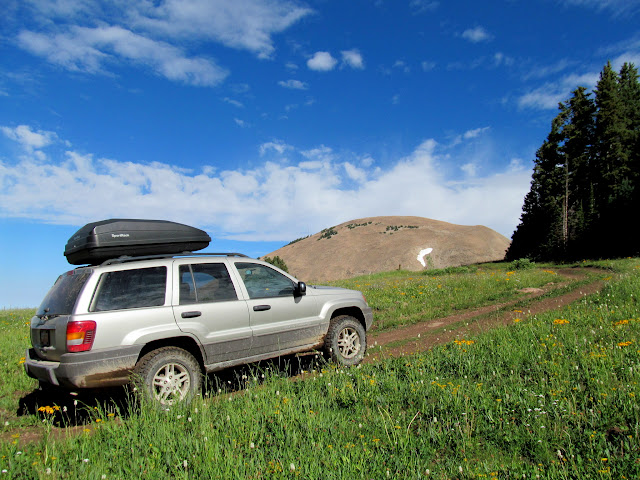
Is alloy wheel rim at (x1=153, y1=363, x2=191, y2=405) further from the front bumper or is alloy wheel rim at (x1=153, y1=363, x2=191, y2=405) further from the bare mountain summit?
the bare mountain summit

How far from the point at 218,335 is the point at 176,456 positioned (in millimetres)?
2214

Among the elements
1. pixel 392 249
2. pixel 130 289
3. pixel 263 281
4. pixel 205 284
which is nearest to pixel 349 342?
pixel 263 281

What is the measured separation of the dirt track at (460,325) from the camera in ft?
27.6

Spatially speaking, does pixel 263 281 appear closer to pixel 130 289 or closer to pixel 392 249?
pixel 130 289

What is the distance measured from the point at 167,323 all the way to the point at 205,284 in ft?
2.79

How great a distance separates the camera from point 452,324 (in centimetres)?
1033

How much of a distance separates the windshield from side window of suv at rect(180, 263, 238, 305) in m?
1.25

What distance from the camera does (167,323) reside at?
521 cm

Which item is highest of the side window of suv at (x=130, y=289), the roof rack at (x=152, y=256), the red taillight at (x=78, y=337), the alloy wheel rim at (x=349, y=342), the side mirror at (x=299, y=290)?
the roof rack at (x=152, y=256)

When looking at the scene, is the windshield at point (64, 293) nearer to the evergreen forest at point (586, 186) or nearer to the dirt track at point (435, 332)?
the dirt track at point (435, 332)

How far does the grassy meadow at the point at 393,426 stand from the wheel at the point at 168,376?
37cm

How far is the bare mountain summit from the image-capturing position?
4738 centimetres

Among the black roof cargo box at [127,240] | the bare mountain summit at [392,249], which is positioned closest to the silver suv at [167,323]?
the black roof cargo box at [127,240]

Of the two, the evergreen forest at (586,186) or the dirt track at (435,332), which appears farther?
the evergreen forest at (586,186)
